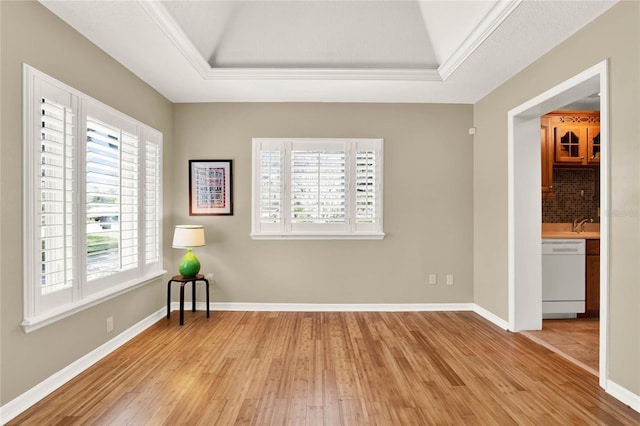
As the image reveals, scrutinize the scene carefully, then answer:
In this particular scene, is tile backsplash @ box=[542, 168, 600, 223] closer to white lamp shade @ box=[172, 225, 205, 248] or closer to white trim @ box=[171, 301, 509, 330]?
white trim @ box=[171, 301, 509, 330]

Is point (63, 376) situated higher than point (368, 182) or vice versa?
point (368, 182)

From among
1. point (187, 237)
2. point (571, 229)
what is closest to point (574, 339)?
point (571, 229)

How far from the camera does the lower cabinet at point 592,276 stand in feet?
13.0

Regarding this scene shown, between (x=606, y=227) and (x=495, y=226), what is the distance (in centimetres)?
149

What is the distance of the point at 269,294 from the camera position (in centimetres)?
438

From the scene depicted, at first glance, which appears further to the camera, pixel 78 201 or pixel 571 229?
pixel 571 229

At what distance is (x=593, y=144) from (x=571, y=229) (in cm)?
115

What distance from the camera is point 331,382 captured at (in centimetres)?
254

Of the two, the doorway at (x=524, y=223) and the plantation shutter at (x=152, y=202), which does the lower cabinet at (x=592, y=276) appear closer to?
the doorway at (x=524, y=223)

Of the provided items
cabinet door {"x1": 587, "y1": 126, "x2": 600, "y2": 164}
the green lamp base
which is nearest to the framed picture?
the green lamp base

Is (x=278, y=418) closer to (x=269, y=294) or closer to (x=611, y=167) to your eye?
(x=269, y=294)

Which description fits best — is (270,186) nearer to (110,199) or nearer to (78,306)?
(110,199)

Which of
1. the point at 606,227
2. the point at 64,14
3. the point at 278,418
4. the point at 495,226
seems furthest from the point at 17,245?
the point at 495,226

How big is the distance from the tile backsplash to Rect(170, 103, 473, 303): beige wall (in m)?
1.61
